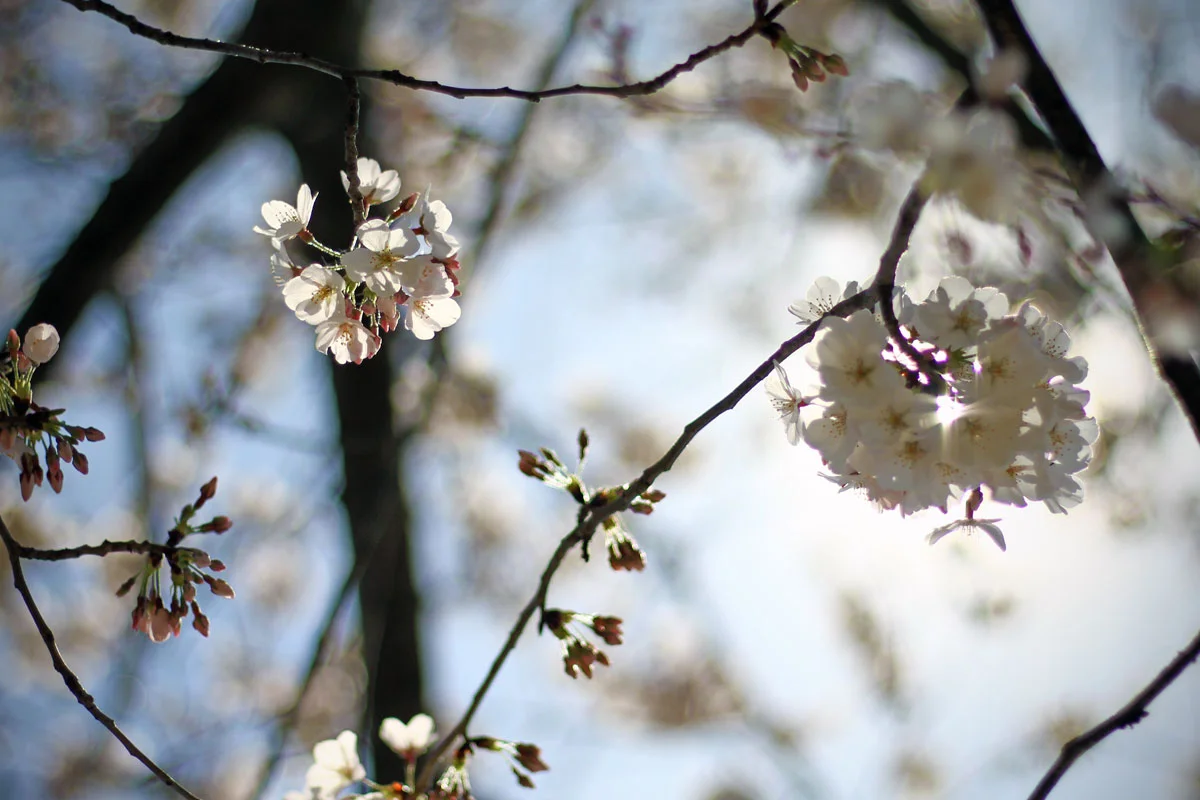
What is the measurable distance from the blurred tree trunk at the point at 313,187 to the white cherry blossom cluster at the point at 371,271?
1.53 m

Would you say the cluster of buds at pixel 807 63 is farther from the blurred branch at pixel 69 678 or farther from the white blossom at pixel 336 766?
the white blossom at pixel 336 766

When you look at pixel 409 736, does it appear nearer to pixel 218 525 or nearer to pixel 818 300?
pixel 218 525

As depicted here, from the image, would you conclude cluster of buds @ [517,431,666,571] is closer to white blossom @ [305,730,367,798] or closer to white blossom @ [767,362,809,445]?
white blossom @ [767,362,809,445]

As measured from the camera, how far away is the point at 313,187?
3.70m

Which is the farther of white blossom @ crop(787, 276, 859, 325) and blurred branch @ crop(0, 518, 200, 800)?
white blossom @ crop(787, 276, 859, 325)

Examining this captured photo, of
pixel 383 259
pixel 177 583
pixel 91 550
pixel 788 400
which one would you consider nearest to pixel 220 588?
pixel 177 583

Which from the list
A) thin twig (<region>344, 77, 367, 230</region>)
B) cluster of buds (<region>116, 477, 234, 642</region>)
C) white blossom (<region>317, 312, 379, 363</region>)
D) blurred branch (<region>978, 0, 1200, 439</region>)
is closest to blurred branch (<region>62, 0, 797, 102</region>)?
thin twig (<region>344, 77, 367, 230</region>)

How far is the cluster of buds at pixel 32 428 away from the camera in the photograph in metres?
1.21

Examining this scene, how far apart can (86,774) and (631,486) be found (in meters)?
5.81

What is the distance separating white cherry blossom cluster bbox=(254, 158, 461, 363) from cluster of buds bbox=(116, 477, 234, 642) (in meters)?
0.33

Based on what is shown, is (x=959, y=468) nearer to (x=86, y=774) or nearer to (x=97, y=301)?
(x=97, y=301)

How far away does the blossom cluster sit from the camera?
140 centimetres

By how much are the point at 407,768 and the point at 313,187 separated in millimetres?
2824

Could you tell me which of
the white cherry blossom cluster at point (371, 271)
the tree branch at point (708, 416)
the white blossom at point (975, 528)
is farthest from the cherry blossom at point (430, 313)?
the white blossom at point (975, 528)
